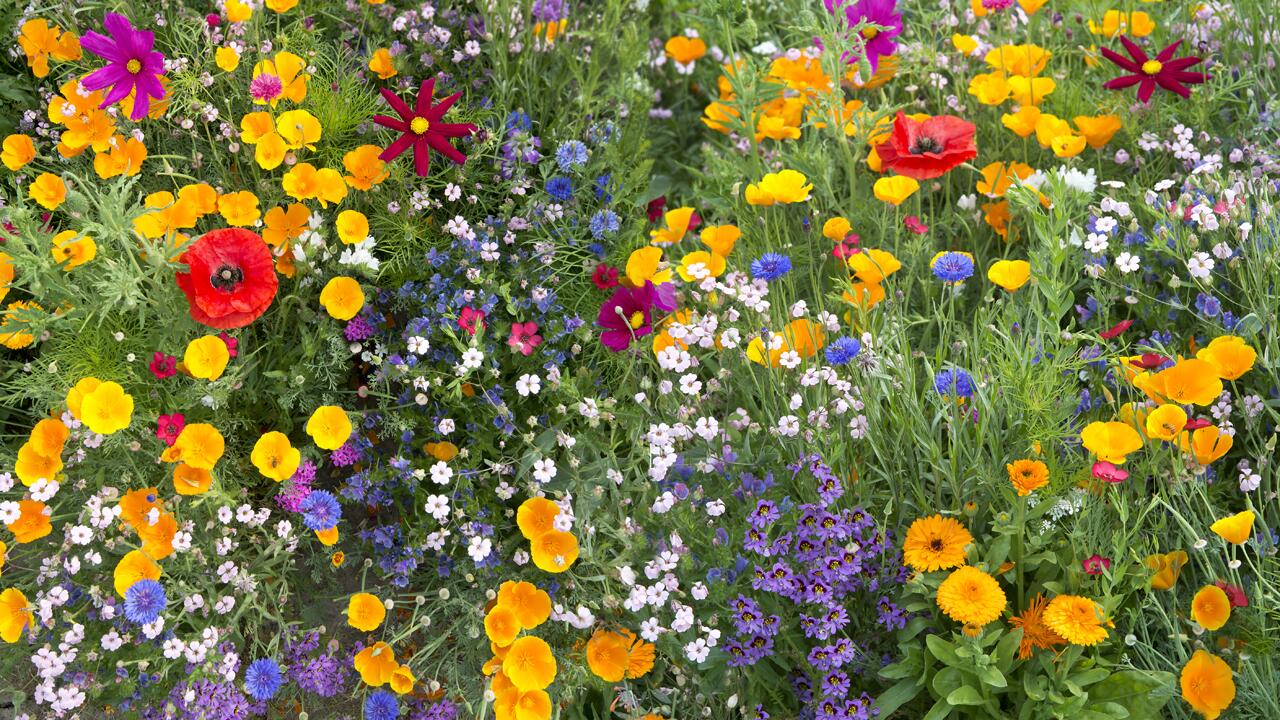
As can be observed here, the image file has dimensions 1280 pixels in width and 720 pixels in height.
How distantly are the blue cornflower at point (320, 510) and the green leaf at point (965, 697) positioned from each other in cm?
119

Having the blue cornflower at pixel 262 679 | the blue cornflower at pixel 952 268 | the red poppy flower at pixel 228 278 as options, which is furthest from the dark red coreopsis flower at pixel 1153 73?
the blue cornflower at pixel 262 679

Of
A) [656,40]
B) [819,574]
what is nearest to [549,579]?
[819,574]

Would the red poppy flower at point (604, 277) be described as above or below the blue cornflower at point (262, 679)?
above

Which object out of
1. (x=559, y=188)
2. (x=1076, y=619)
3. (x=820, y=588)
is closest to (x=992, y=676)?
(x=1076, y=619)

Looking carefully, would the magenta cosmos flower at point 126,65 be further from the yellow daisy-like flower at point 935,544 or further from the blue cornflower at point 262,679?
the yellow daisy-like flower at point 935,544

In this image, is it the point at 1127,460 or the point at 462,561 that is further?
the point at 462,561

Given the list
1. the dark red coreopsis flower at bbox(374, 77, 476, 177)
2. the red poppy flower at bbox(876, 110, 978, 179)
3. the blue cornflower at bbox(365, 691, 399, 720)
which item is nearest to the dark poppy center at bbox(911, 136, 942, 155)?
the red poppy flower at bbox(876, 110, 978, 179)

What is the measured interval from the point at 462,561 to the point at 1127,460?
51.0 inches

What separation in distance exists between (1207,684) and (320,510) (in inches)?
63.8

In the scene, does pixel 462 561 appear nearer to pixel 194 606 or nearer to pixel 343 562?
pixel 343 562

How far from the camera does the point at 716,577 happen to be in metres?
2.03

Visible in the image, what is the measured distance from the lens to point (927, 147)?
2551 mm

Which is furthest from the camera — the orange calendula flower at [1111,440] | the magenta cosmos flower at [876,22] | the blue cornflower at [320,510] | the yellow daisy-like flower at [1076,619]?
the magenta cosmos flower at [876,22]

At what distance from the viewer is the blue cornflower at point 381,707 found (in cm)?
213
